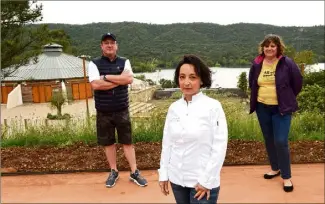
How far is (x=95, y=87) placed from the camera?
125 inches

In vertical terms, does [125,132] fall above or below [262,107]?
below

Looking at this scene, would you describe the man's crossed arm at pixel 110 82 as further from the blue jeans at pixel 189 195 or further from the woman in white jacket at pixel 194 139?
the blue jeans at pixel 189 195

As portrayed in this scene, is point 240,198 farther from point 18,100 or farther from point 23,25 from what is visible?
point 18,100

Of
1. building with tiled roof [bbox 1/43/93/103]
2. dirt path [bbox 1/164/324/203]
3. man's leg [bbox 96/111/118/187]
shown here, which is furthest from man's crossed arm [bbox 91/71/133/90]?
building with tiled roof [bbox 1/43/93/103]

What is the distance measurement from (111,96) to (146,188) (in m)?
0.88

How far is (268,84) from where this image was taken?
10.3 feet

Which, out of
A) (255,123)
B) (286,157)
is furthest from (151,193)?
(255,123)

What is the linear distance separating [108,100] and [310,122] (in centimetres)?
333

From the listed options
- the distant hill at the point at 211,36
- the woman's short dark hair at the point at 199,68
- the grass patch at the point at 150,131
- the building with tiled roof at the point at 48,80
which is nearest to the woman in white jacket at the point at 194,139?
the woman's short dark hair at the point at 199,68

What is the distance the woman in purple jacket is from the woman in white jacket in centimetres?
128

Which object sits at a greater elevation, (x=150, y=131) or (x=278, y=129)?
(x=278, y=129)

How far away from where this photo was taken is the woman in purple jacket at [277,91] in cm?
302

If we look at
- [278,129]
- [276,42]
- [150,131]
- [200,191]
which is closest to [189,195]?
[200,191]

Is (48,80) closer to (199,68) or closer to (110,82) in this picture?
(110,82)
